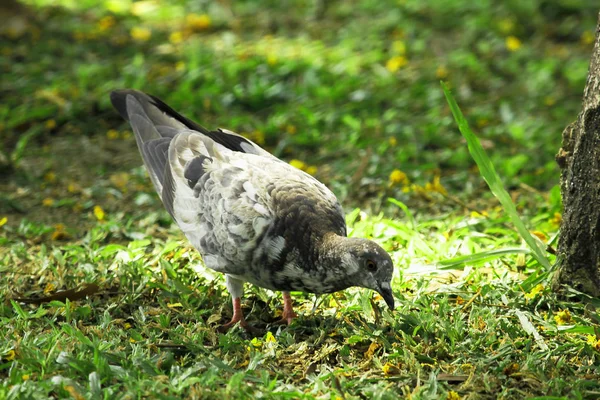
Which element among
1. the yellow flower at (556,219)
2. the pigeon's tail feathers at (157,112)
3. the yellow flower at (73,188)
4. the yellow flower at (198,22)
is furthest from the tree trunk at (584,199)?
the yellow flower at (198,22)

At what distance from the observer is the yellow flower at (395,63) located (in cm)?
838

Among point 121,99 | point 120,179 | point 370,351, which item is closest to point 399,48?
point 120,179

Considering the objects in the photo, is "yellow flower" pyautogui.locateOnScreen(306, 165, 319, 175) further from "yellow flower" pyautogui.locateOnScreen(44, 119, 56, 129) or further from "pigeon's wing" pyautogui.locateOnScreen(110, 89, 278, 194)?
"yellow flower" pyautogui.locateOnScreen(44, 119, 56, 129)

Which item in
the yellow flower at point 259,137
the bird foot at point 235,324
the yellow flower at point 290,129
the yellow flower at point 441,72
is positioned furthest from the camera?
the yellow flower at point 441,72

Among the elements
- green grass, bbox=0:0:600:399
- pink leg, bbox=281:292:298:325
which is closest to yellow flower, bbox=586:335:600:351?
green grass, bbox=0:0:600:399

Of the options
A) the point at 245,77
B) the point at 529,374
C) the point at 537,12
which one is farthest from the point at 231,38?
the point at 529,374

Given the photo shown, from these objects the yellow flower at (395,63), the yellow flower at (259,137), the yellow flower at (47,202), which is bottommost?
the yellow flower at (47,202)

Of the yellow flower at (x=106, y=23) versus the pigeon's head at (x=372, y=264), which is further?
the yellow flower at (x=106, y=23)

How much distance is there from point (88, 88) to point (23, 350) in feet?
14.6

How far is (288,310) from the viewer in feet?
14.8

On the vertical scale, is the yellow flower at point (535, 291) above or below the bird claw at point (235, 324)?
above

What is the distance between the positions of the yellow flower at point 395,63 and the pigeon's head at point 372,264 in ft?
15.5

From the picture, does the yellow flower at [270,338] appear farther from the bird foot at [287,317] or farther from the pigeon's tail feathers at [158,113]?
the pigeon's tail feathers at [158,113]

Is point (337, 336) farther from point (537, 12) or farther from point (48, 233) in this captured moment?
point (537, 12)
